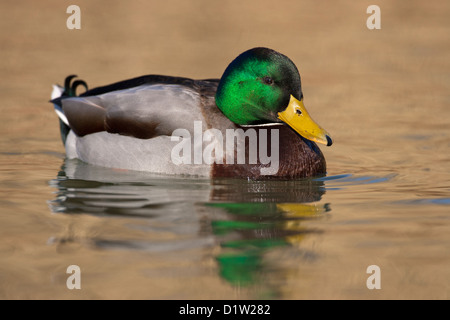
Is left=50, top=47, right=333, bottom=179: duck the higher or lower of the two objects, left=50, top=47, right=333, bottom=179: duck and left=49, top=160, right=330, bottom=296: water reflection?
the higher

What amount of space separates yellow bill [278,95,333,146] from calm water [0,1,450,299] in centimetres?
46

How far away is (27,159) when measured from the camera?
834 centimetres

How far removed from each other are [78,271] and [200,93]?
3.22m

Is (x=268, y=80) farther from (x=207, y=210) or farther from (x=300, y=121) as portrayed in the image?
(x=207, y=210)

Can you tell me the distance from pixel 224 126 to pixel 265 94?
473 mm

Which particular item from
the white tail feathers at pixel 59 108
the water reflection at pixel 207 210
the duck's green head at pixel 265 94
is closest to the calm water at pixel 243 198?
the water reflection at pixel 207 210

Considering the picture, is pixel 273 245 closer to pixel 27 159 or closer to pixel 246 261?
pixel 246 261

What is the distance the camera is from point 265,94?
734cm

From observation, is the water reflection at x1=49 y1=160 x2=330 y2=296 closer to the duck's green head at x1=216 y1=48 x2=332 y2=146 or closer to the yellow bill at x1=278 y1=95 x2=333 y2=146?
the yellow bill at x1=278 y1=95 x2=333 y2=146

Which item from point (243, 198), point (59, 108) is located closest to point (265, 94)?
point (243, 198)

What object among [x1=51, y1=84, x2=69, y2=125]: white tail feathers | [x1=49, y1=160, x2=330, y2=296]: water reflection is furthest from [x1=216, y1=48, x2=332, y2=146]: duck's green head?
[x1=51, y1=84, x2=69, y2=125]: white tail feathers

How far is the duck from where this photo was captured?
24.0 ft

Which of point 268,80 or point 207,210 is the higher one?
point 268,80
